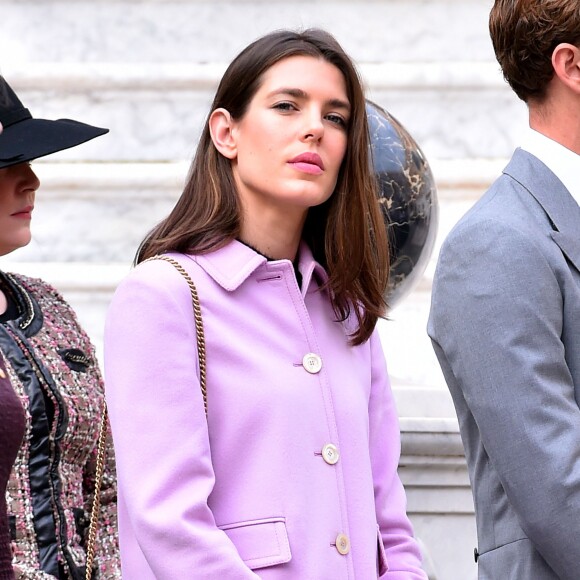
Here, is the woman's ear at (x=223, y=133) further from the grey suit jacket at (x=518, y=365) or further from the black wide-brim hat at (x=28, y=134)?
the black wide-brim hat at (x=28, y=134)

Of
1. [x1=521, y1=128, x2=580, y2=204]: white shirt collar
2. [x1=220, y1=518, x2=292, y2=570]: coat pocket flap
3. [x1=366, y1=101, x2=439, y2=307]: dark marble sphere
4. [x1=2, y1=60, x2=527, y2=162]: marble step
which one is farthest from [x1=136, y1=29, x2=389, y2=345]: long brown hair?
[x1=2, y1=60, x2=527, y2=162]: marble step

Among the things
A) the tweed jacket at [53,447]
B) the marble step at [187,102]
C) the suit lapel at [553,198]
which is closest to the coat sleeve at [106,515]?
the tweed jacket at [53,447]

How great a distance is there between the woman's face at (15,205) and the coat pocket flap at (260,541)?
1.19 m

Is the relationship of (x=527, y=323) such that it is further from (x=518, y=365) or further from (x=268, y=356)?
(x=268, y=356)

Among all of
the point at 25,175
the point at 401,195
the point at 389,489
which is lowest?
the point at 401,195

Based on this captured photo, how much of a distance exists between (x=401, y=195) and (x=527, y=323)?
209 centimetres

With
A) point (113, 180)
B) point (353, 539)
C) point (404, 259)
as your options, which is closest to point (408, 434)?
point (404, 259)

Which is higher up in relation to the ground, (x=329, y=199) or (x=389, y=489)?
(x=329, y=199)

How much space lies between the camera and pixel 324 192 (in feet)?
10.3

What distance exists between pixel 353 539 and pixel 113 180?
16.7 ft

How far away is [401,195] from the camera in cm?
492

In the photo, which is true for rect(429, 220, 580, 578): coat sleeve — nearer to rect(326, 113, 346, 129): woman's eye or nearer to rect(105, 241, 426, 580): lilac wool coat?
rect(105, 241, 426, 580): lilac wool coat

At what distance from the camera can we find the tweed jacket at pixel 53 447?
3.53m

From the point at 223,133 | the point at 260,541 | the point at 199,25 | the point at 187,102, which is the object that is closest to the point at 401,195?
the point at 223,133
